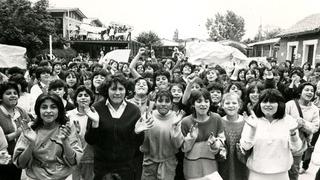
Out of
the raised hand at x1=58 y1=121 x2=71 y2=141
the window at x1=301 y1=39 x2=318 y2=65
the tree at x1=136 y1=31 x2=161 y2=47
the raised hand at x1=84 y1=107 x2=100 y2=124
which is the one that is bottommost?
the raised hand at x1=58 y1=121 x2=71 y2=141

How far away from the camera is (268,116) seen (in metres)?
3.44

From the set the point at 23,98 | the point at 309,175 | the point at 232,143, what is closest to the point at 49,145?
the point at 232,143

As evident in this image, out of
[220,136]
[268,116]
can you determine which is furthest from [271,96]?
[220,136]

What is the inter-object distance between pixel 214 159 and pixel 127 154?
3.12ft

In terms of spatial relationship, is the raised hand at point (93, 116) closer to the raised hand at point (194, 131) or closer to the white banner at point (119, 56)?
the raised hand at point (194, 131)

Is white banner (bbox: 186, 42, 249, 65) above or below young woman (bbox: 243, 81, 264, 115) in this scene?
above

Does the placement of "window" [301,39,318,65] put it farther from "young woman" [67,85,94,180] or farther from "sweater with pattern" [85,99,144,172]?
"sweater with pattern" [85,99,144,172]

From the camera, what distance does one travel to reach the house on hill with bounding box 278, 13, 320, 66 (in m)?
16.2

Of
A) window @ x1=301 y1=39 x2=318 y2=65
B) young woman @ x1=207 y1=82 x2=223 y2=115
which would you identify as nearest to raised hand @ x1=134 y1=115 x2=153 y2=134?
young woman @ x1=207 y1=82 x2=223 y2=115

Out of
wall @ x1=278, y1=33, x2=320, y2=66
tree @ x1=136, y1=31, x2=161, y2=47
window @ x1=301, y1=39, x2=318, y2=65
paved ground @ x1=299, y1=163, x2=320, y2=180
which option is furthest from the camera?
tree @ x1=136, y1=31, x2=161, y2=47

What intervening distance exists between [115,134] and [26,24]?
15741 millimetres

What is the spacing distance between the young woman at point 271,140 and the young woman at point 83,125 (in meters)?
1.70

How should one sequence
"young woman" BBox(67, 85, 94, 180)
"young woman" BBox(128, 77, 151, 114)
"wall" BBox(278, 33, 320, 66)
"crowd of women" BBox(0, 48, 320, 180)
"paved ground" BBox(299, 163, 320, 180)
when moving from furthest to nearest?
"wall" BBox(278, 33, 320, 66) → "paved ground" BBox(299, 163, 320, 180) → "young woman" BBox(128, 77, 151, 114) → "young woman" BBox(67, 85, 94, 180) → "crowd of women" BBox(0, 48, 320, 180)

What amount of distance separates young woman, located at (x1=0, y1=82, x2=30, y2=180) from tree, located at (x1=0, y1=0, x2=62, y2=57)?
42.3 feet
